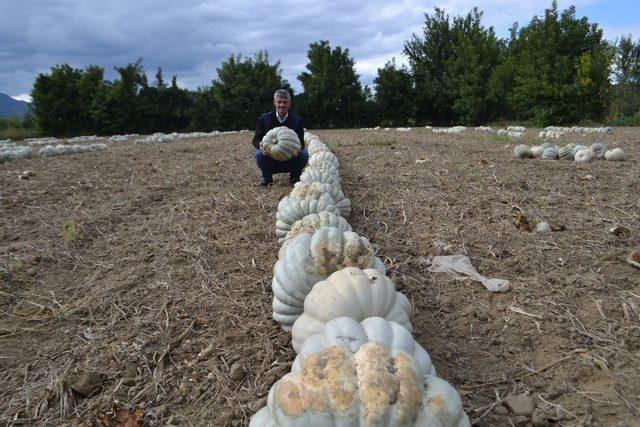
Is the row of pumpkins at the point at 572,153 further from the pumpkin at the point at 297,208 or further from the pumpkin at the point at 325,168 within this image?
the pumpkin at the point at 297,208

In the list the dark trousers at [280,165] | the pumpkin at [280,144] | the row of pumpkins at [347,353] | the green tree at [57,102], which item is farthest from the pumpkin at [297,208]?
the green tree at [57,102]

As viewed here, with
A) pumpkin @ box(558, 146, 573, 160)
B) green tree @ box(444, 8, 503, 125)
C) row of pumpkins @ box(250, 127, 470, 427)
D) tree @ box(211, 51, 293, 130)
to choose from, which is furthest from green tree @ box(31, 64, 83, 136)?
row of pumpkins @ box(250, 127, 470, 427)

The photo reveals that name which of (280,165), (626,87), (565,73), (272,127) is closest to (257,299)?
(280,165)

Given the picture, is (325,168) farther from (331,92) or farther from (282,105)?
(331,92)

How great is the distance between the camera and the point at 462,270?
10.0ft

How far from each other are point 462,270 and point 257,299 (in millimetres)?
1493

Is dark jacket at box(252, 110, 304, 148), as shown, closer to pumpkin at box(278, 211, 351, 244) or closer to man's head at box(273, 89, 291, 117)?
man's head at box(273, 89, 291, 117)

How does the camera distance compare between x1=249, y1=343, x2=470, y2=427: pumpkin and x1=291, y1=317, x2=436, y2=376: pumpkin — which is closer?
x1=249, y1=343, x2=470, y2=427: pumpkin

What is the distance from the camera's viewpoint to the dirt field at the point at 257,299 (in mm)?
1987

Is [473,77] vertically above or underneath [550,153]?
above

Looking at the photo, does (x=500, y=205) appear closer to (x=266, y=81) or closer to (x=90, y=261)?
(x=90, y=261)

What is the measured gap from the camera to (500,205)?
14.5 ft

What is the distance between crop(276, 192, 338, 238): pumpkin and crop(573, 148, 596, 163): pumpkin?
508cm

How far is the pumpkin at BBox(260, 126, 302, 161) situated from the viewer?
5.62 metres
